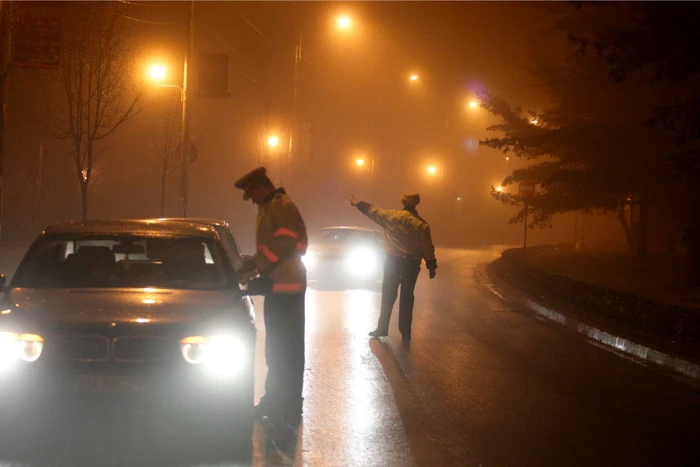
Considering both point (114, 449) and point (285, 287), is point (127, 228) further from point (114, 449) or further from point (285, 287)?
point (114, 449)

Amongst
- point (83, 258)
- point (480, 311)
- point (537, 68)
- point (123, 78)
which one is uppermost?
point (537, 68)

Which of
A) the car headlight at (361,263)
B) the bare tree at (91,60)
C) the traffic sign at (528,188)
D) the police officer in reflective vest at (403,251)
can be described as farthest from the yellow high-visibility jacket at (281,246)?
the traffic sign at (528,188)

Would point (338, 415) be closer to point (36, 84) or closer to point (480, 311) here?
point (480, 311)

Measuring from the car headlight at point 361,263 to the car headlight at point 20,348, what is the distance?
15642mm

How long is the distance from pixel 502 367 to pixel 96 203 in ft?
177

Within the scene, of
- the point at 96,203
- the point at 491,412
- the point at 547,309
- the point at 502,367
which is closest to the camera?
the point at 491,412

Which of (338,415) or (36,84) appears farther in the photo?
(36,84)

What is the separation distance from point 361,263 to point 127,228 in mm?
14195

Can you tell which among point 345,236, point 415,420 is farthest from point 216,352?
point 345,236

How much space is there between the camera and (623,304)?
14719 mm

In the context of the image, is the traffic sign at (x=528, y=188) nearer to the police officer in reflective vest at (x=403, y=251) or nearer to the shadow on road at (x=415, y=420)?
the police officer in reflective vest at (x=403, y=251)

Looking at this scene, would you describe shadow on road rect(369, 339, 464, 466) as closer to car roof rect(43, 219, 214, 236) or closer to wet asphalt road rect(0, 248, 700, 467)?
wet asphalt road rect(0, 248, 700, 467)

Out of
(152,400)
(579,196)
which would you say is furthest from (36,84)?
(152,400)

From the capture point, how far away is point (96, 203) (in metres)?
61.6
